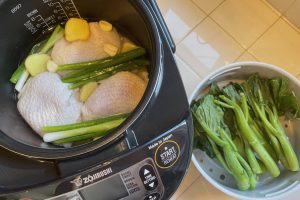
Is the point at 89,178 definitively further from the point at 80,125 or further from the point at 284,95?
the point at 284,95

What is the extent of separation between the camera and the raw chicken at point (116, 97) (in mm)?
748

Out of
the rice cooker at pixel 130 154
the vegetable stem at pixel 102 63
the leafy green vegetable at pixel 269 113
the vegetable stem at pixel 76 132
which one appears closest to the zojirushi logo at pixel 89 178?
the rice cooker at pixel 130 154

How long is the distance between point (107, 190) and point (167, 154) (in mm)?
116

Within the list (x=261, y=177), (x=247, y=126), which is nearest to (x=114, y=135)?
(x=247, y=126)

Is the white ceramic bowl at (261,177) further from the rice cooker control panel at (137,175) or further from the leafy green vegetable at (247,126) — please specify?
the rice cooker control panel at (137,175)

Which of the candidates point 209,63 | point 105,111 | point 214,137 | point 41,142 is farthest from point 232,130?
point 41,142

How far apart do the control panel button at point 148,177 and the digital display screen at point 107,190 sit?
0.12ft

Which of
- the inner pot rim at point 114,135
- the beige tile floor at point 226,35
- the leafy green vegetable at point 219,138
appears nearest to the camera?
the inner pot rim at point 114,135

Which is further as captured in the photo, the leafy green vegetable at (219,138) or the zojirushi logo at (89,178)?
the leafy green vegetable at (219,138)

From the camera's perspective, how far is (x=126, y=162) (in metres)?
0.62

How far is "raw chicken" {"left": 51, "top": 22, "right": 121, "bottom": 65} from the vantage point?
80 centimetres

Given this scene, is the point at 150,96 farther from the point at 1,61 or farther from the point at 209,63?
the point at 209,63

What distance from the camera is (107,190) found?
65cm

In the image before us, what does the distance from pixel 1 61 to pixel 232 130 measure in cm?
56
